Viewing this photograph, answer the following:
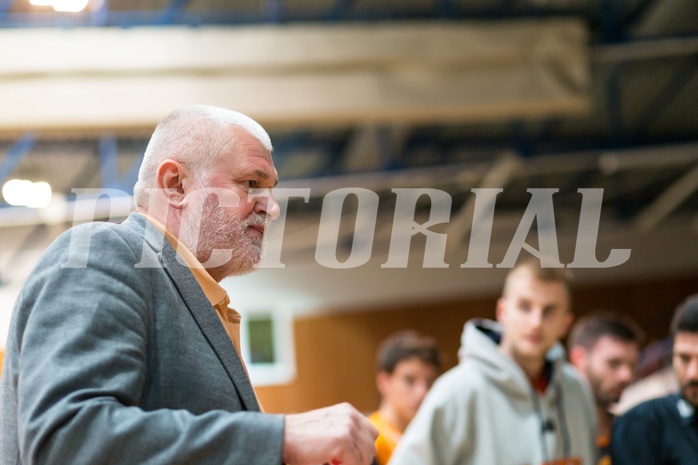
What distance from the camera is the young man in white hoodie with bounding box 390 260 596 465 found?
3262 mm

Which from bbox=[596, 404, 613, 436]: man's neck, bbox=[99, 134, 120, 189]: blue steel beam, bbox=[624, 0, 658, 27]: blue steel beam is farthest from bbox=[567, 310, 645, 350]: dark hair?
bbox=[99, 134, 120, 189]: blue steel beam

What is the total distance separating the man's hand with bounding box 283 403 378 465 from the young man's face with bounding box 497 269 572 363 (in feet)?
7.29

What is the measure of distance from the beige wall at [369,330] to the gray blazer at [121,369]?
11423 mm

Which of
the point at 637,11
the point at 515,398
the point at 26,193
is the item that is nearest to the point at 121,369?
the point at 515,398

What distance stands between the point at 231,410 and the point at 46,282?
382mm

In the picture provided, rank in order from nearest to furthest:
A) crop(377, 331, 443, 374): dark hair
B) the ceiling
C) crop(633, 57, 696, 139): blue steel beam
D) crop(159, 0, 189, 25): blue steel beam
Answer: crop(377, 331, 443, 374): dark hair → the ceiling → crop(159, 0, 189, 25): blue steel beam → crop(633, 57, 696, 139): blue steel beam

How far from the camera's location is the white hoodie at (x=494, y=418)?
324cm

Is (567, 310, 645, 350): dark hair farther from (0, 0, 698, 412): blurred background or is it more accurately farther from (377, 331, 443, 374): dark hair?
(0, 0, 698, 412): blurred background

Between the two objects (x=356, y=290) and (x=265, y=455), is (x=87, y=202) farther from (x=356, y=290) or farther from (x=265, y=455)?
(x=265, y=455)

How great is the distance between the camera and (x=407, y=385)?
4785 millimetres

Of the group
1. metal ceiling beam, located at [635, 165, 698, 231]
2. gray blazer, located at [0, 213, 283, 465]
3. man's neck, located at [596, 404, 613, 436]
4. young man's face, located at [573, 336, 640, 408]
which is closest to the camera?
gray blazer, located at [0, 213, 283, 465]

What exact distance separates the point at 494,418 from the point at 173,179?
2.02 metres

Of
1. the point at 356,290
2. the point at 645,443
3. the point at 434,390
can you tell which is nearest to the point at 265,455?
the point at 434,390

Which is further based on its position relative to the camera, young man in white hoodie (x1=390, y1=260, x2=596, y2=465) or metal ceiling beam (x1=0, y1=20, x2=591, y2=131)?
metal ceiling beam (x1=0, y1=20, x2=591, y2=131)
